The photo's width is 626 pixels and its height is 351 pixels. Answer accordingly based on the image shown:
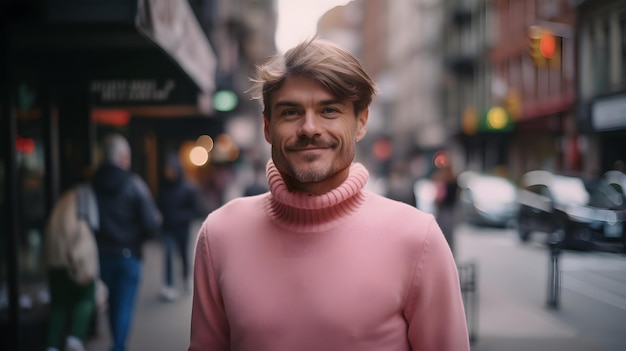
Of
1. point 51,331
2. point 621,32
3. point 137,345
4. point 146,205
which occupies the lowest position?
point 137,345

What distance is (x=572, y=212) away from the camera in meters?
11.0

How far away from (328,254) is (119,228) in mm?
4393

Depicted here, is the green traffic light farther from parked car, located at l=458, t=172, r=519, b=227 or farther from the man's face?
the man's face

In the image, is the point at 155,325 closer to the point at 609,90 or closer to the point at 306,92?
the point at 609,90

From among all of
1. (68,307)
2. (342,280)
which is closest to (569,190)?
(68,307)

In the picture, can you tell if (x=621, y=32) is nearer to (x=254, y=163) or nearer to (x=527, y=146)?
(x=254, y=163)

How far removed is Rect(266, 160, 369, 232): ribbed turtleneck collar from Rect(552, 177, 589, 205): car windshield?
9.54 m

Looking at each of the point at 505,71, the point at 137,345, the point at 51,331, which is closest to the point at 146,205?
the point at 51,331

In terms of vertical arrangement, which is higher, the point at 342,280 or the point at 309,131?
the point at 309,131

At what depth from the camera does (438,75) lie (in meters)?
50.4

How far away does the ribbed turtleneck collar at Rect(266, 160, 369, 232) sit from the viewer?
7.11ft

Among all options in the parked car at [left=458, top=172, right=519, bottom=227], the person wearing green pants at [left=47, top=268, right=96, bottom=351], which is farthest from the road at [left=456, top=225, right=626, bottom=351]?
the parked car at [left=458, top=172, right=519, bottom=227]

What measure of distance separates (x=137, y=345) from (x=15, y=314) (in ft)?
5.64

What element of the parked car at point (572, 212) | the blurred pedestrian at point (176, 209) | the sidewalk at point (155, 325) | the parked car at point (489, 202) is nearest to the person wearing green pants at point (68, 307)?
the sidewalk at point (155, 325)
